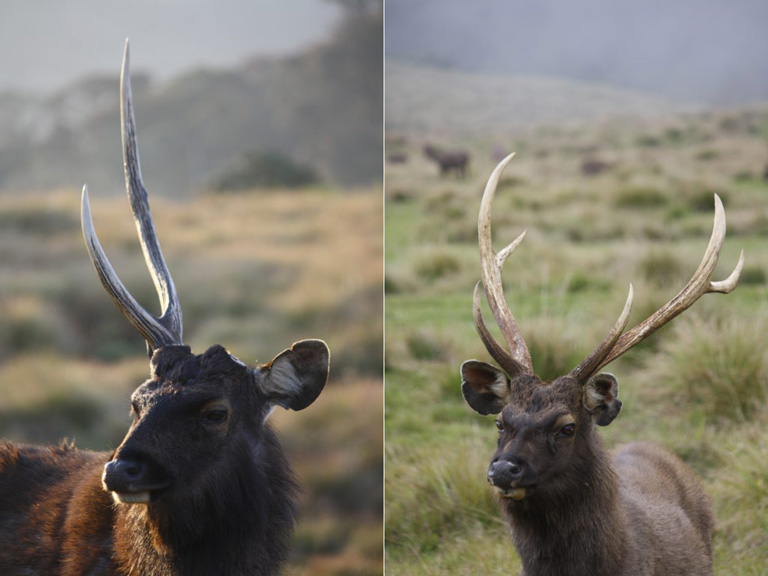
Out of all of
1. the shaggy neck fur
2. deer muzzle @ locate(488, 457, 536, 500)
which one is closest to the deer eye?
the shaggy neck fur

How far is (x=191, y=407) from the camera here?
8.58 ft

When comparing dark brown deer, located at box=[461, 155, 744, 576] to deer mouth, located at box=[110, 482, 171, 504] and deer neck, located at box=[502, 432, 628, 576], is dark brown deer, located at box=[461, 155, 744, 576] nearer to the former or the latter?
deer neck, located at box=[502, 432, 628, 576]

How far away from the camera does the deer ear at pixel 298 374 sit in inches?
111

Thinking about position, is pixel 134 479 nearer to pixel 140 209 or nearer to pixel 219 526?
pixel 219 526

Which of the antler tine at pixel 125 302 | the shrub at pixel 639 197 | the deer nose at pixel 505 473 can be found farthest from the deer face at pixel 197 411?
the shrub at pixel 639 197

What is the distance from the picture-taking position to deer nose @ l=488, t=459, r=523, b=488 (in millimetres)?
2793

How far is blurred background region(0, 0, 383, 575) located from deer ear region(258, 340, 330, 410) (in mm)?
2254

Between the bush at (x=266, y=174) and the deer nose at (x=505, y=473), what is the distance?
125 inches

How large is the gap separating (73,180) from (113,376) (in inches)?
43.9

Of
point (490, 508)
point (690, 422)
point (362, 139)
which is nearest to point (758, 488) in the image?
point (690, 422)

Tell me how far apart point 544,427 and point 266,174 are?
3.17 metres

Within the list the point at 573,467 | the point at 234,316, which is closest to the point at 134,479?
the point at 573,467

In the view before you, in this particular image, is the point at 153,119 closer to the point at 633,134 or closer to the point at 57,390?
the point at 57,390

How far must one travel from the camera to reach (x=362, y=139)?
582cm
